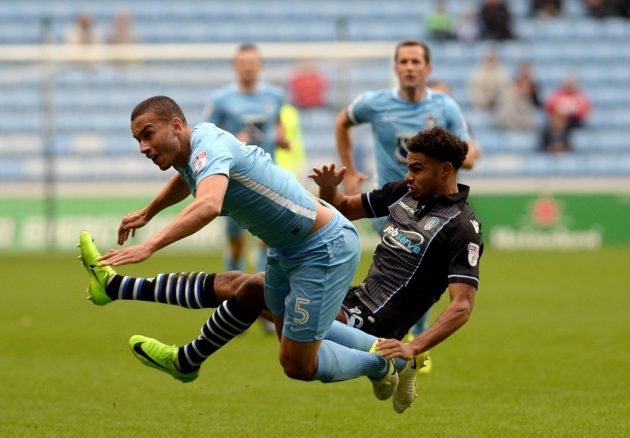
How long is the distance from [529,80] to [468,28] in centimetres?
202

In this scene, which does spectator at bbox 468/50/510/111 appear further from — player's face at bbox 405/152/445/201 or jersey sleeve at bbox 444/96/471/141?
player's face at bbox 405/152/445/201

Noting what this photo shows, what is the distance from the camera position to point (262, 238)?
6.57 meters

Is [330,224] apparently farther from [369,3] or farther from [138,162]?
[369,3]

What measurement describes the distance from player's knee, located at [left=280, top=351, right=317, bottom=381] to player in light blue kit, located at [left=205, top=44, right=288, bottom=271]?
17.5ft

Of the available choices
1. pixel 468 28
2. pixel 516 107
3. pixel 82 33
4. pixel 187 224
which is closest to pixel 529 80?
pixel 516 107

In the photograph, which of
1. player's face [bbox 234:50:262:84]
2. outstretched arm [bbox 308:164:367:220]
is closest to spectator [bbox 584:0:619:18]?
player's face [bbox 234:50:262:84]

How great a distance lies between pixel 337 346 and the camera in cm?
694

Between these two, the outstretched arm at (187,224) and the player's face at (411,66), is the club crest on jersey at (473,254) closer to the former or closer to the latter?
the outstretched arm at (187,224)

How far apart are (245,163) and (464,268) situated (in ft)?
4.25

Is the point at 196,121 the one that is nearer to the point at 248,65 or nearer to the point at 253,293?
the point at 248,65

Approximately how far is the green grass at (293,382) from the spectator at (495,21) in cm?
1052

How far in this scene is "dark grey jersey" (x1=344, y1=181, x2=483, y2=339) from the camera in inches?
266

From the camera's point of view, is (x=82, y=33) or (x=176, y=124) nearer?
(x=176, y=124)

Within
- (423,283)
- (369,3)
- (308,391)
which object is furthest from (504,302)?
(369,3)
